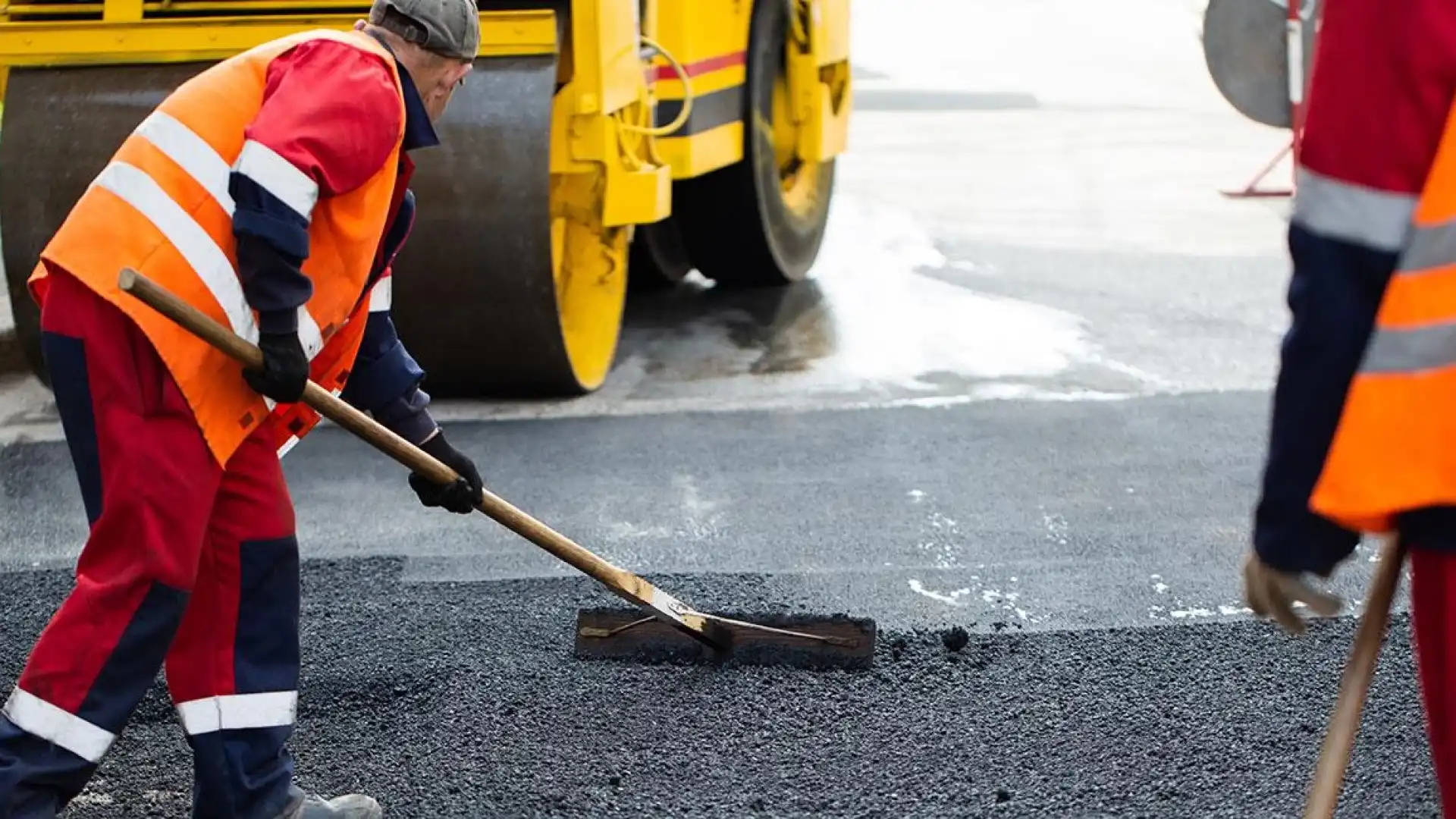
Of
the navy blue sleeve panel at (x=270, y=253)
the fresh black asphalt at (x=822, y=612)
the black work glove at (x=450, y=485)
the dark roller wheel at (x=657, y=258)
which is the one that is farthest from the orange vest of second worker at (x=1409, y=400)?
the dark roller wheel at (x=657, y=258)

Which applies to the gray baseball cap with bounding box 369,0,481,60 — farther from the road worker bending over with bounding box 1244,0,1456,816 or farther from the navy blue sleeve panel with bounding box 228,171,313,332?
the road worker bending over with bounding box 1244,0,1456,816

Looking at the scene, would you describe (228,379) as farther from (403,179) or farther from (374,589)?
(374,589)

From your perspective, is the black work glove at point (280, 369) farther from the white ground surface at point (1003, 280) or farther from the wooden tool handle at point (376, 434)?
the white ground surface at point (1003, 280)

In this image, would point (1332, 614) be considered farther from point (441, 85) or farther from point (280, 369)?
point (441, 85)

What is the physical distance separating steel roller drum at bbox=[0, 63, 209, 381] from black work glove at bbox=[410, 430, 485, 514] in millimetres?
2365

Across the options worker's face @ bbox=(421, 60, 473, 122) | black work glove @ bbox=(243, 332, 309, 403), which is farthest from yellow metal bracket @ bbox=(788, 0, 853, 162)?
black work glove @ bbox=(243, 332, 309, 403)

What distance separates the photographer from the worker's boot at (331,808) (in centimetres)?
299

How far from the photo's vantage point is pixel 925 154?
11.6 metres

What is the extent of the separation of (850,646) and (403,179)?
1.33m

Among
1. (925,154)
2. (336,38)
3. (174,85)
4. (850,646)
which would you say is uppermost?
(336,38)

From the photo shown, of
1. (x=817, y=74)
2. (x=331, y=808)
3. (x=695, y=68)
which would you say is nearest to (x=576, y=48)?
(x=695, y=68)

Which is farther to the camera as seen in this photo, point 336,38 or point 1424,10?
point 336,38

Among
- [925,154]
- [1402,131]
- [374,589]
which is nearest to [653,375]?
[374,589]

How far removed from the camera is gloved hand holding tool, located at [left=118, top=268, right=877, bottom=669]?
3.28 metres
